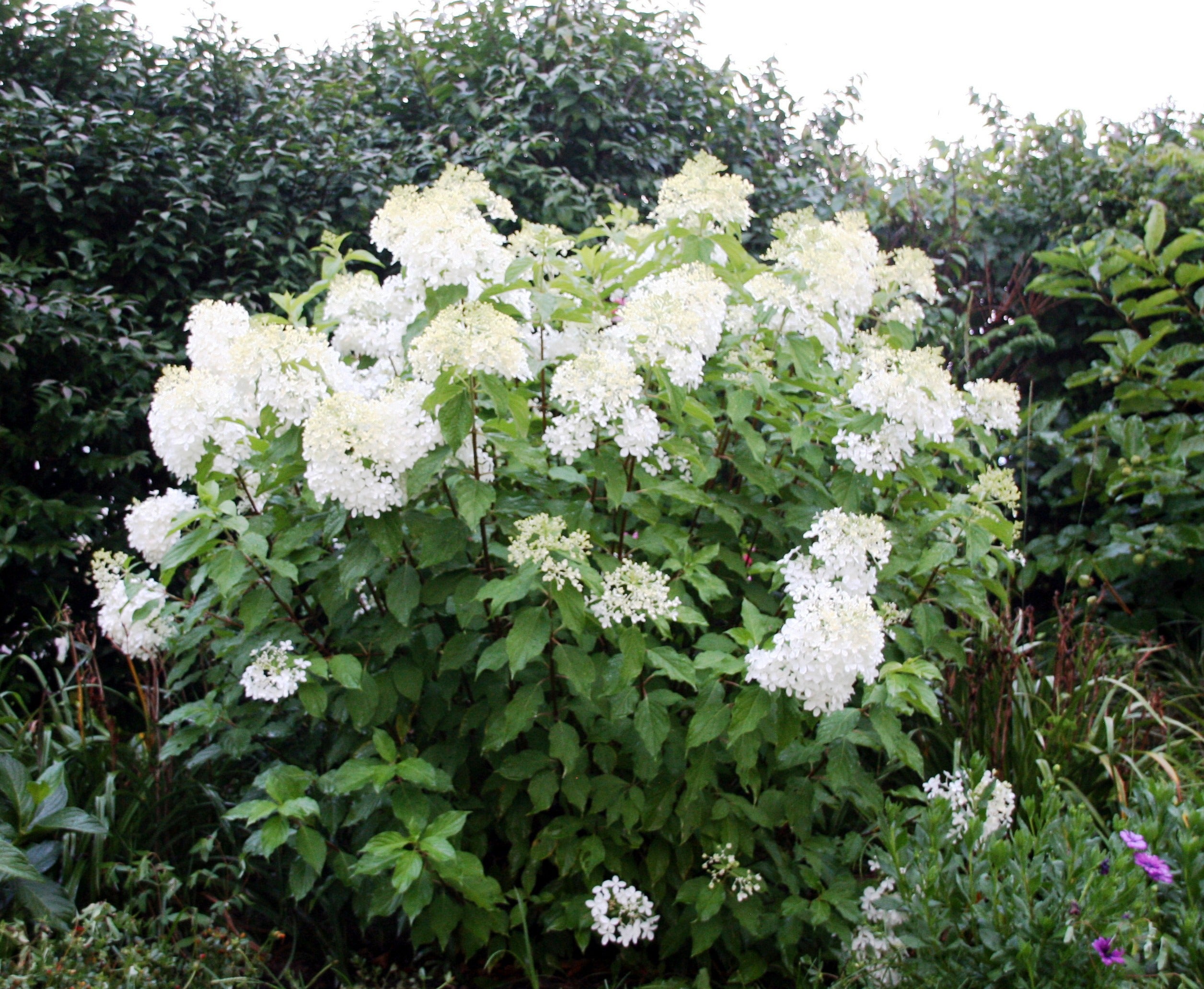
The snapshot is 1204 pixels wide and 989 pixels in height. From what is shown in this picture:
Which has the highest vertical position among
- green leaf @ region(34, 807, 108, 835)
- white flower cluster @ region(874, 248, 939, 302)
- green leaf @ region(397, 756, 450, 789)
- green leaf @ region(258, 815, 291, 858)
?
white flower cluster @ region(874, 248, 939, 302)

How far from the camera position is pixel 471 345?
210 cm

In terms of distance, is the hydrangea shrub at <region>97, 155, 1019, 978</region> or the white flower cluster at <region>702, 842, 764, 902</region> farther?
the white flower cluster at <region>702, 842, 764, 902</region>

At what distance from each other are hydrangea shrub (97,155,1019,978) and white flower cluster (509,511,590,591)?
0.04ft

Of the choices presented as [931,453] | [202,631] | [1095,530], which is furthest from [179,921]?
[1095,530]

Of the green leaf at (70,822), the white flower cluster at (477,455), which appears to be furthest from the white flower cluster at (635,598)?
the green leaf at (70,822)

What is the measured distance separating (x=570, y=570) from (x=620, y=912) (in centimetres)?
101

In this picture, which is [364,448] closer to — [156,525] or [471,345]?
[471,345]

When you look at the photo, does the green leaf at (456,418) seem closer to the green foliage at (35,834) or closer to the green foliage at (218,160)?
the green foliage at (35,834)

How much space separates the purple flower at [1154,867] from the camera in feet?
7.09

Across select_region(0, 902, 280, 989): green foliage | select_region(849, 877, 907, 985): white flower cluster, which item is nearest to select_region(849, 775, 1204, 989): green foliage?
select_region(849, 877, 907, 985): white flower cluster

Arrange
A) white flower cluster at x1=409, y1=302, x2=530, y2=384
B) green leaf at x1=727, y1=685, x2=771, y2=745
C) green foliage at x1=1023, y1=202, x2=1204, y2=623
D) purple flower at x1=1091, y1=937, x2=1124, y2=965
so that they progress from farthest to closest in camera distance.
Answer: green foliage at x1=1023, y1=202, x2=1204, y2=623 < green leaf at x1=727, y1=685, x2=771, y2=745 < white flower cluster at x1=409, y1=302, x2=530, y2=384 < purple flower at x1=1091, y1=937, x2=1124, y2=965

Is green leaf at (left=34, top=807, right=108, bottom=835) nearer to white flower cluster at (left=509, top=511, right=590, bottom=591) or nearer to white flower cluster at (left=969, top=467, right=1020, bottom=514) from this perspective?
white flower cluster at (left=509, top=511, right=590, bottom=591)

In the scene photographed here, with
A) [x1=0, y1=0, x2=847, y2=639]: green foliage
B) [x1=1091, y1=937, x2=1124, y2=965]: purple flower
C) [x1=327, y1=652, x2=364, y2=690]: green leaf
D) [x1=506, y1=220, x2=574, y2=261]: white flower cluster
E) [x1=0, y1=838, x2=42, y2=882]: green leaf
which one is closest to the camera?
[x1=1091, y1=937, x2=1124, y2=965]: purple flower

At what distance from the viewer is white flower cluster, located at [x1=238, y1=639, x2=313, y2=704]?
7.73 feet
